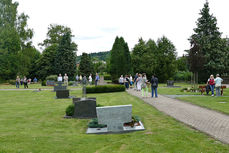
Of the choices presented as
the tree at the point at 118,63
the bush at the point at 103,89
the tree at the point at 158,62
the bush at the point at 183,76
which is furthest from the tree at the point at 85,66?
the bush at the point at 103,89

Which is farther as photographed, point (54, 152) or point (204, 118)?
point (204, 118)

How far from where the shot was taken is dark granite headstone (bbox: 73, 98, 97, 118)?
34.0ft

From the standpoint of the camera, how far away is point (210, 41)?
4434 cm

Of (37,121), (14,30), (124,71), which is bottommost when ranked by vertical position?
(37,121)

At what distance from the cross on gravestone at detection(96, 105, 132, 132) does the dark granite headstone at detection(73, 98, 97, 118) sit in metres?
2.58

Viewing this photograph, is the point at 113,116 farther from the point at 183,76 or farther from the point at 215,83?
the point at 183,76

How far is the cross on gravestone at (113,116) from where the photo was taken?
7770 millimetres

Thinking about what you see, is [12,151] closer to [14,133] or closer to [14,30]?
[14,133]

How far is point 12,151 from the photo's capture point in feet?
17.6

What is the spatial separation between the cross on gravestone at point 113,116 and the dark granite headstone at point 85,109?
2.58m

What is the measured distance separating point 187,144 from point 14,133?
5.06 m

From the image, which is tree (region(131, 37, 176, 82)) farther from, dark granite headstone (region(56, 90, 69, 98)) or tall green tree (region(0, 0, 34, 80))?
dark granite headstone (region(56, 90, 69, 98))

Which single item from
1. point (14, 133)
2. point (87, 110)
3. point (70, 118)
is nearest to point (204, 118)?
point (87, 110)

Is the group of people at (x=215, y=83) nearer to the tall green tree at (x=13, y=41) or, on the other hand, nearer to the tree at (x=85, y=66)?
the tall green tree at (x=13, y=41)
